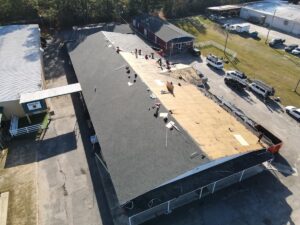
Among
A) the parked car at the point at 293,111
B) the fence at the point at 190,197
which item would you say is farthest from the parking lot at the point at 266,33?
the fence at the point at 190,197

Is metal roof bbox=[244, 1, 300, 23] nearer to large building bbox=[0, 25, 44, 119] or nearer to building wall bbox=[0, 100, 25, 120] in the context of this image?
large building bbox=[0, 25, 44, 119]

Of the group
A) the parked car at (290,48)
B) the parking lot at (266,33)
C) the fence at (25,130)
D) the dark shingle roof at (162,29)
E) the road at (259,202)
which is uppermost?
the dark shingle roof at (162,29)

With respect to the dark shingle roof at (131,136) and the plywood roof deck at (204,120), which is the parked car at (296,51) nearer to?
the plywood roof deck at (204,120)

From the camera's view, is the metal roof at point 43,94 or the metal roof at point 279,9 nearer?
the metal roof at point 43,94

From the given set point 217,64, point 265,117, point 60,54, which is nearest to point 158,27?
point 217,64

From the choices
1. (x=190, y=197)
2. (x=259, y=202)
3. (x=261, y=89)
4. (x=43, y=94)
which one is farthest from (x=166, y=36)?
(x=259, y=202)

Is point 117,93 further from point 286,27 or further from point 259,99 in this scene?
point 286,27

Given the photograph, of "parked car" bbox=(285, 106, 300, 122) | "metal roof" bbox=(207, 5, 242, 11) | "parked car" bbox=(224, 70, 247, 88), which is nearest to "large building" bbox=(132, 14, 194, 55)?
"parked car" bbox=(224, 70, 247, 88)

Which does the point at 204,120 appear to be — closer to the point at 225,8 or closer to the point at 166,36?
the point at 166,36
